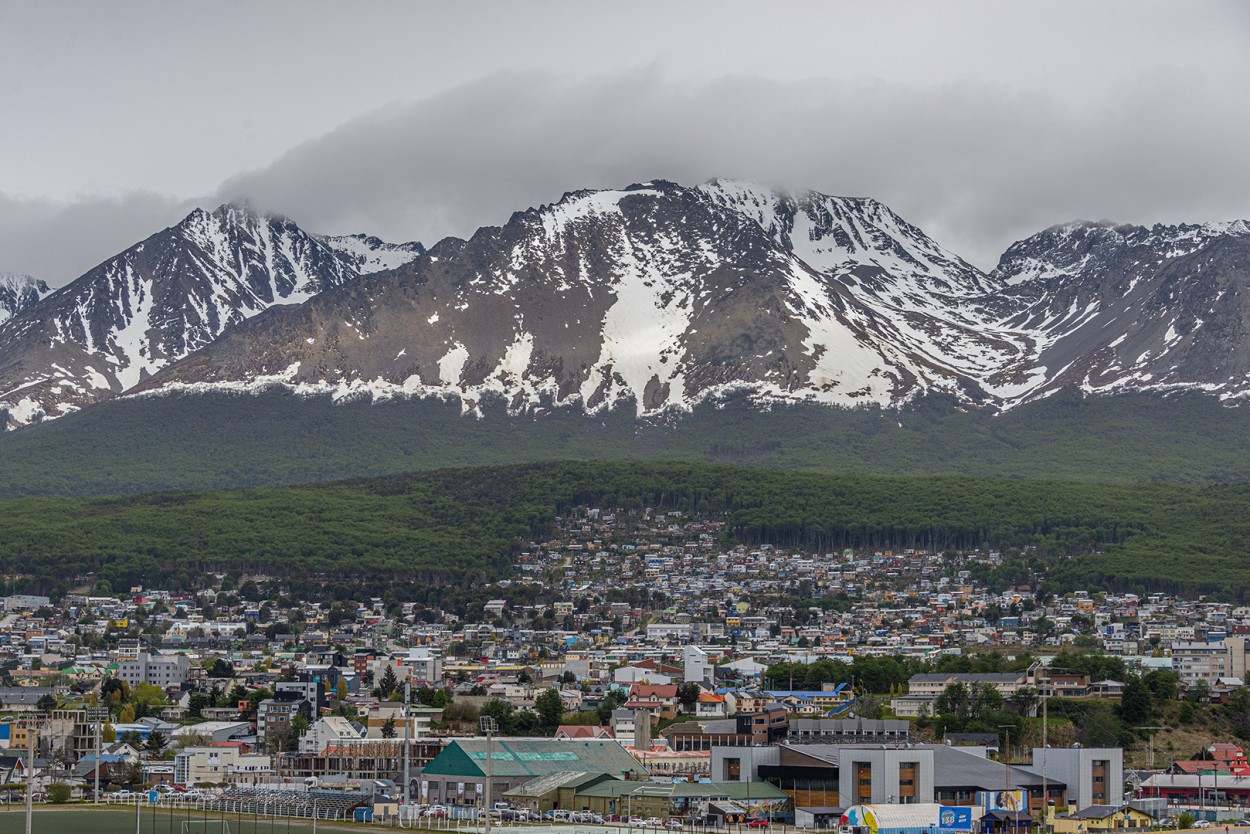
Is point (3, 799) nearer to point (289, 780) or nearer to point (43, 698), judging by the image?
point (289, 780)

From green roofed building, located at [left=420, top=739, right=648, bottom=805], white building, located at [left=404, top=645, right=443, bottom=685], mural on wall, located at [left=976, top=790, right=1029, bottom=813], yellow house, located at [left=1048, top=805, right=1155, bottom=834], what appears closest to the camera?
yellow house, located at [left=1048, top=805, right=1155, bottom=834]

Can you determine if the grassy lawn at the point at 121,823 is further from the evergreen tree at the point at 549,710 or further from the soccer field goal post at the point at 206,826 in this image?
the evergreen tree at the point at 549,710

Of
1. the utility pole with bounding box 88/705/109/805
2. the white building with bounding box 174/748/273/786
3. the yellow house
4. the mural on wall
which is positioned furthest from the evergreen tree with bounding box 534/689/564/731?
the yellow house

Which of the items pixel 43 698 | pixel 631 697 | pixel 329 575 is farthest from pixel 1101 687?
pixel 329 575

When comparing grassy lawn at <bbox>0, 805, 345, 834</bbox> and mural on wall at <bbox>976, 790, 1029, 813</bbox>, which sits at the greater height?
mural on wall at <bbox>976, 790, 1029, 813</bbox>

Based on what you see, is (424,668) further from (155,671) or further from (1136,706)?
(1136,706)

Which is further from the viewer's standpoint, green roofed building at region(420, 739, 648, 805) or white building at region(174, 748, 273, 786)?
white building at region(174, 748, 273, 786)

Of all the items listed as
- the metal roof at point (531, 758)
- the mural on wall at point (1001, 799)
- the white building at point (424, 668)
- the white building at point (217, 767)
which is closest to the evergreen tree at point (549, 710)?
the metal roof at point (531, 758)

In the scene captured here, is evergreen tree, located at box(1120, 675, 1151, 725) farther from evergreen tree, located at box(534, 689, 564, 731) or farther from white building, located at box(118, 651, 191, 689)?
white building, located at box(118, 651, 191, 689)
